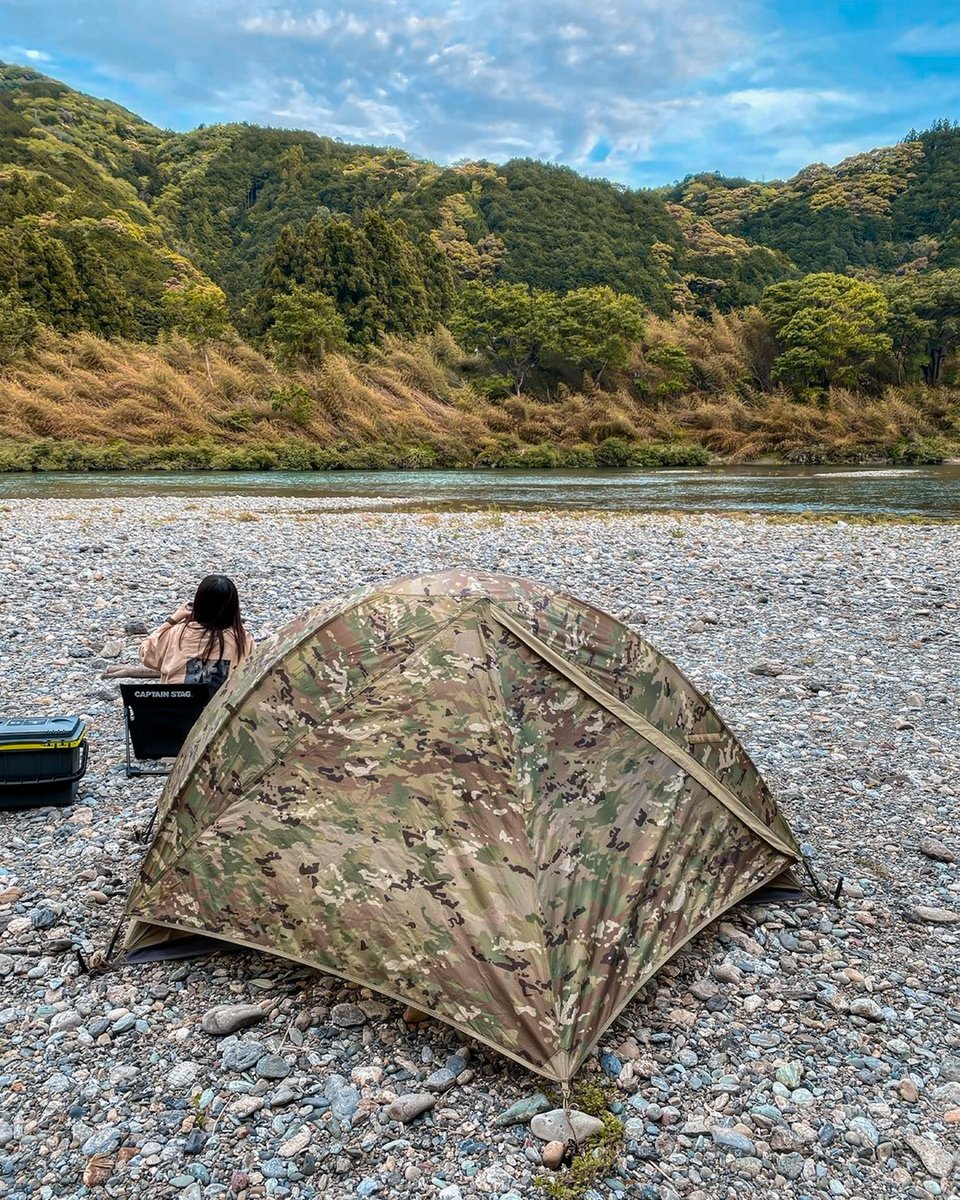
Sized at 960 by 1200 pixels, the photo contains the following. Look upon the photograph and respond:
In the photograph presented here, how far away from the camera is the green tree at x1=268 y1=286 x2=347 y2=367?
58.6 metres

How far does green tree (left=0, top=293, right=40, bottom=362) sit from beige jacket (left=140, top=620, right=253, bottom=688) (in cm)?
5549

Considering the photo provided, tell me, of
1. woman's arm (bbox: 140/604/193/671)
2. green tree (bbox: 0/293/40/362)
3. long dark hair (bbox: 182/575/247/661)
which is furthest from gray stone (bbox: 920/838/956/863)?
green tree (bbox: 0/293/40/362)

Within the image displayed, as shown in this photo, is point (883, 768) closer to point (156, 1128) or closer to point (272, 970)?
point (272, 970)

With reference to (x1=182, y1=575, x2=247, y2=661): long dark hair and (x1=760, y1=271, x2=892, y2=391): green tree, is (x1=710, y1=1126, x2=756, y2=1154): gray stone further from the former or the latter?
(x1=760, y1=271, x2=892, y2=391): green tree

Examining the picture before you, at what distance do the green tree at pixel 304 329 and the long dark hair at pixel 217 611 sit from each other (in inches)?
2197

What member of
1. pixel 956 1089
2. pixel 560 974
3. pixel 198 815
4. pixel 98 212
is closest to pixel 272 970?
pixel 198 815

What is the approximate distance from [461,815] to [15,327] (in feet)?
197

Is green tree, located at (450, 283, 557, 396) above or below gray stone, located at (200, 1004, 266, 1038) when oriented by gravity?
above

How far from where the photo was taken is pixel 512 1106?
10.3 ft

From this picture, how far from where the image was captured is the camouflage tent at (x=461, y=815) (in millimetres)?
3461

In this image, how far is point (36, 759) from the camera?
5223 millimetres

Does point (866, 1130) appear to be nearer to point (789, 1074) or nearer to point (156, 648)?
point (789, 1074)

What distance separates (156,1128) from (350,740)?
5.17 ft

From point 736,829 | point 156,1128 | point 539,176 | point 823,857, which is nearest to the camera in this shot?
point 156,1128
